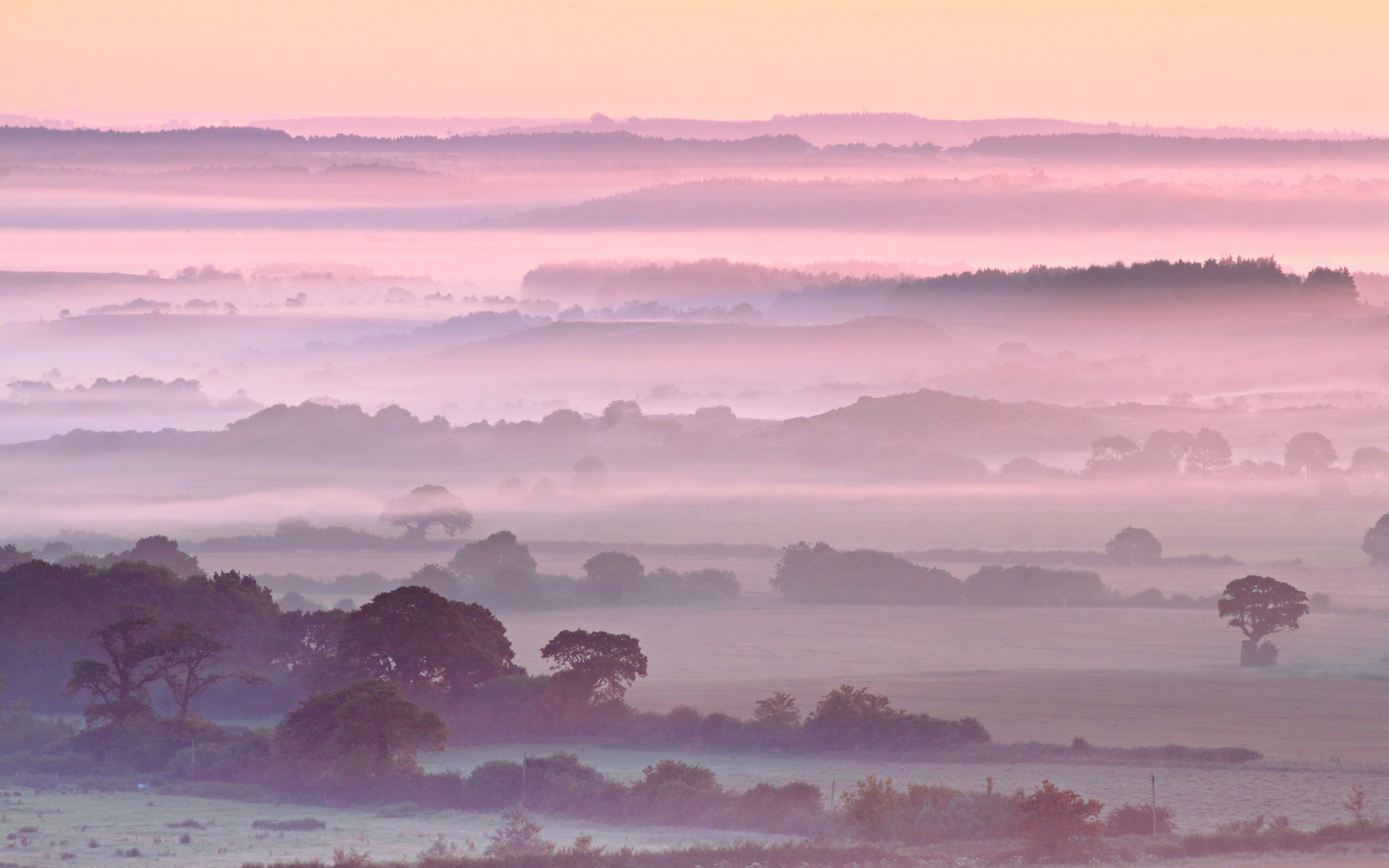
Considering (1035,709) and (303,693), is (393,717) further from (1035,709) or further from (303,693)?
(1035,709)

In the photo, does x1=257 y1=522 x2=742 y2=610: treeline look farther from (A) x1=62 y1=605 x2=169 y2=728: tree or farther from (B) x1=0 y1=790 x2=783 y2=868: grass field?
(B) x1=0 y1=790 x2=783 y2=868: grass field

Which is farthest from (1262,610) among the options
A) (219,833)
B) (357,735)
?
(219,833)

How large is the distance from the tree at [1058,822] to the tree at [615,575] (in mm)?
114957

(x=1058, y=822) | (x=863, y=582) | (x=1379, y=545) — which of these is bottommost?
(x=1058, y=822)

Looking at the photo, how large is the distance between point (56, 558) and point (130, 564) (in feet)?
307

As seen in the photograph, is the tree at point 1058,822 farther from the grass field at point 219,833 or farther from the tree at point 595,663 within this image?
the tree at point 595,663

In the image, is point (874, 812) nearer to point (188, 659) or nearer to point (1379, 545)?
point (188, 659)

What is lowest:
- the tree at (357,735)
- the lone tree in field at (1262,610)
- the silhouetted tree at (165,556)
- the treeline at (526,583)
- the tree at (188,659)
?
the tree at (357,735)

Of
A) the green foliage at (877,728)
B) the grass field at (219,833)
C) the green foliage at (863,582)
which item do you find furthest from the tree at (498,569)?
the grass field at (219,833)

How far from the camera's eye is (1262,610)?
4574 inches

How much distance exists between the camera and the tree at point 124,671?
6819cm

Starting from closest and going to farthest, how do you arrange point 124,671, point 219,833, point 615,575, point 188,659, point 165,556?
point 219,833 → point 124,671 → point 188,659 → point 165,556 → point 615,575

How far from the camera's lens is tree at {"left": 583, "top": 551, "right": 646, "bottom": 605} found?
158 metres

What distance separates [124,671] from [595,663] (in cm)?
2037
